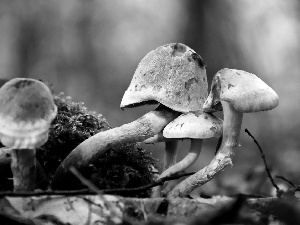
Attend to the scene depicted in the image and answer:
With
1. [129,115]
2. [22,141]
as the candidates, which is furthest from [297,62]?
[22,141]

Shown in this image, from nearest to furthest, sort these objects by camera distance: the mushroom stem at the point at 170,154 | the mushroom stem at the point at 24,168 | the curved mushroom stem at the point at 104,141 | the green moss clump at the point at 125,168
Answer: the mushroom stem at the point at 24,168
the curved mushroom stem at the point at 104,141
the green moss clump at the point at 125,168
the mushroom stem at the point at 170,154

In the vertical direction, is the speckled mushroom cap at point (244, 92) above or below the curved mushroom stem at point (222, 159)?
above

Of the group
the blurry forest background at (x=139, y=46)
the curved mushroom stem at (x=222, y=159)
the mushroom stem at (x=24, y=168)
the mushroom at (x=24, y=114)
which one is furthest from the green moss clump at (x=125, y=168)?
the blurry forest background at (x=139, y=46)

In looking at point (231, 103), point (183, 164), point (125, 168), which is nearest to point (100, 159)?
point (125, 168)

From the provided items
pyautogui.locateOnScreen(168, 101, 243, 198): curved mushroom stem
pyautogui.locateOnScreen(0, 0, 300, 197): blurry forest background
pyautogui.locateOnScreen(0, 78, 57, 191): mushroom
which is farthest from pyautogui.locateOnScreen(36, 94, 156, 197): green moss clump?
pyautogui.locateOnScreen(0, 0, 300, 197): blurry forest background

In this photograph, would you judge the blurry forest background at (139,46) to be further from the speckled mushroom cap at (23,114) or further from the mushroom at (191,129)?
the speckled mushroom cap at (23,114)

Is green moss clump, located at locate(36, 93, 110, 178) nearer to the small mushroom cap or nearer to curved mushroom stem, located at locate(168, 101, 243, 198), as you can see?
the small mushroom cap

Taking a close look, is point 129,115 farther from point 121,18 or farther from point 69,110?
point 69,110
